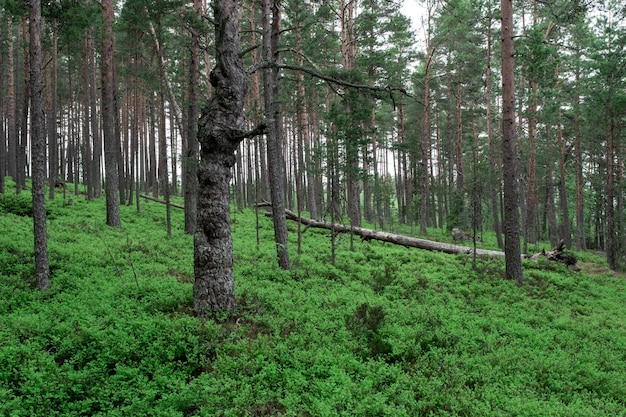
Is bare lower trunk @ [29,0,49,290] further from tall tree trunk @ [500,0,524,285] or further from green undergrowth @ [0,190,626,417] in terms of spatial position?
tall tree trunk @ [500,0,524,285]

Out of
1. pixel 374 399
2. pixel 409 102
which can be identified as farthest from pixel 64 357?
pixel 409 102

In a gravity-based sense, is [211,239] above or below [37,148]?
below

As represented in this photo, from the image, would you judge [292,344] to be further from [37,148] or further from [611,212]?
[611,212]

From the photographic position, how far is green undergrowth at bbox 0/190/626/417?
168 inches

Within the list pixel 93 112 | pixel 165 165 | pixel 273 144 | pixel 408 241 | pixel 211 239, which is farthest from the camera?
pixel 93 112

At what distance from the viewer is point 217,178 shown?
6.04 m

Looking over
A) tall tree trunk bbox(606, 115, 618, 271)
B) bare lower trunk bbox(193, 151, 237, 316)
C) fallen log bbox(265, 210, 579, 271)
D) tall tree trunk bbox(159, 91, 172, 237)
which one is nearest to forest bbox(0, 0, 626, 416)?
bare lower trunk bbox(193, 151, 237, 316)

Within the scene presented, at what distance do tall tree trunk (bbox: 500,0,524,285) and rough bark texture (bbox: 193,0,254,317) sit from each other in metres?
8.49

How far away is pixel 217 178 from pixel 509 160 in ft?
29.4

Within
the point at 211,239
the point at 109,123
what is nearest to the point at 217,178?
the point at 211,239

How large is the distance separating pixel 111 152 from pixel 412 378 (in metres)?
13.7

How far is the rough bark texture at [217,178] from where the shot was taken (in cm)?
599

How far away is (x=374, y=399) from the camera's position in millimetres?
4461

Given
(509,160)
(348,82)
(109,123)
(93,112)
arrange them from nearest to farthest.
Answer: (348,82)
(509,160)
(109,123)
(93,112)
